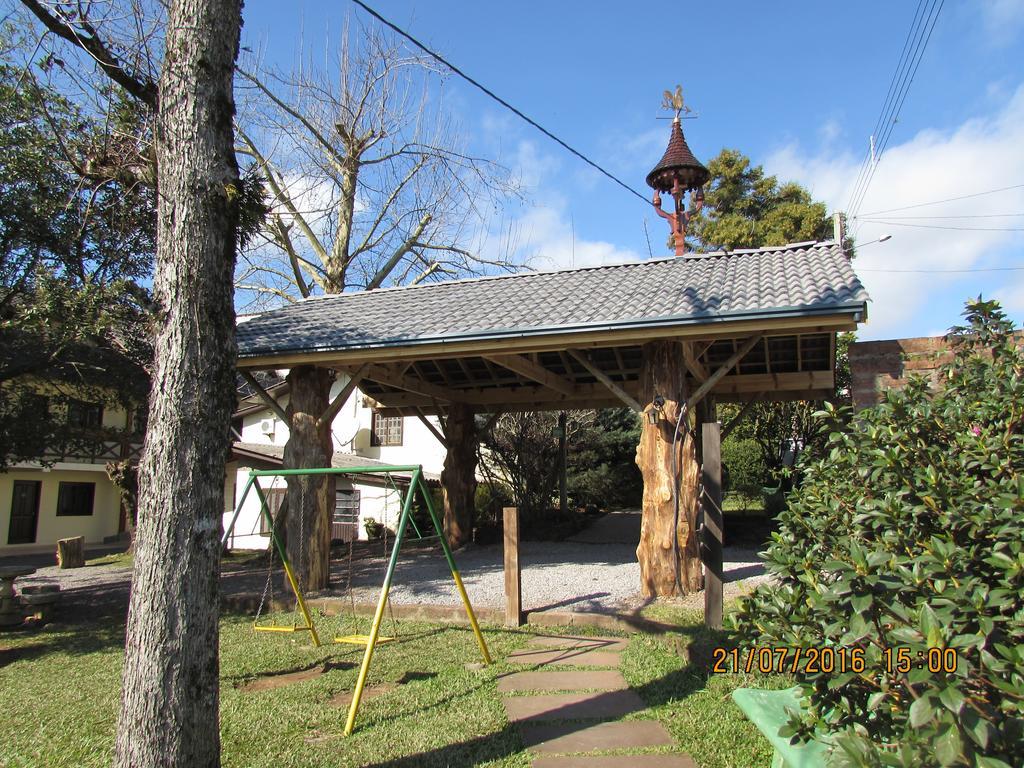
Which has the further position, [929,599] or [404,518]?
[404,518]

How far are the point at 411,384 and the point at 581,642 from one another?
6.11 metres

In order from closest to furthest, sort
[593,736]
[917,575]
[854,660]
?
1. [917,575]
2. [854,660]
3. [593,736]

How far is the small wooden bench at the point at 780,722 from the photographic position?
90.7 inches

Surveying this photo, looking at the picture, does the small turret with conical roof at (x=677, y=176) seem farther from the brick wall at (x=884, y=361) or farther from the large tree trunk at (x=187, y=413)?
the large tree trunk at (x=187, y=413)

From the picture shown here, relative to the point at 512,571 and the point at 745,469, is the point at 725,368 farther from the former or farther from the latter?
the point at 745,469

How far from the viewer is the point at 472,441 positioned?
1320cm

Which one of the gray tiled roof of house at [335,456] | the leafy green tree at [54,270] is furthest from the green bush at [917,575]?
the gray tiled roof of house at [335,456]

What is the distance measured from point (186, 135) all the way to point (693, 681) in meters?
4.59

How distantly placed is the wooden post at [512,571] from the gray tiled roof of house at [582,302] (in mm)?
1972

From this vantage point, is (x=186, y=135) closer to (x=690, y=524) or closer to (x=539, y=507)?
(x=690, y=524)

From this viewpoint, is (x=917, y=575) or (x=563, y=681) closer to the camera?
(x=917, y=575)

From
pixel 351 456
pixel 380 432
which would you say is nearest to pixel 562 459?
pixel 380 432

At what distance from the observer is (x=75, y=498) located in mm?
24234

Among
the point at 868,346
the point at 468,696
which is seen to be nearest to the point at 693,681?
the point at 468,696
